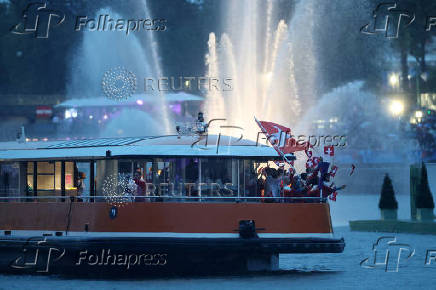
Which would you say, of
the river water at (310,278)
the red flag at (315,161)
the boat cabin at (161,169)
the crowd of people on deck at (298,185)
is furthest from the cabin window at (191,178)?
the river water at (310,278)

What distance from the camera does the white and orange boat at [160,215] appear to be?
22.1 meters

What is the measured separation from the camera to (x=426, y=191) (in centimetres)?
3447

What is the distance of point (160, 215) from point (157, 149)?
148 centimetres

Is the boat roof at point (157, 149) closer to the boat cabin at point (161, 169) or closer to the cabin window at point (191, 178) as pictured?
the boat cabin at point (161, 169)

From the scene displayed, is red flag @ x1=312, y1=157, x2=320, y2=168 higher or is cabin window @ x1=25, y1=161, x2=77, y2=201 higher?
red flag @ x1=312, y1=157, x2=320, y2=168

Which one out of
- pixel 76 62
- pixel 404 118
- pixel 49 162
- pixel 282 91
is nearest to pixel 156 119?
pixel 282 91

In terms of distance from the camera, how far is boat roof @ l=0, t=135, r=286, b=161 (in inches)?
895

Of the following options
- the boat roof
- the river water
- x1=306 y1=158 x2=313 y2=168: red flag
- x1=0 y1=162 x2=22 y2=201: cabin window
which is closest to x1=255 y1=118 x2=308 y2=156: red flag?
the boat roof

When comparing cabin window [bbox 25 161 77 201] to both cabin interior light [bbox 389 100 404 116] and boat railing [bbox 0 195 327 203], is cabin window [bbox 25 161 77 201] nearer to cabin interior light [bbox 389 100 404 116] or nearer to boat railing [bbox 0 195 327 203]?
boat railing [bbox 0 195 327 203]

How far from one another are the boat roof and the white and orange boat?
28 mm

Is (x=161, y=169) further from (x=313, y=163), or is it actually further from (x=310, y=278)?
(x=310, y=278)

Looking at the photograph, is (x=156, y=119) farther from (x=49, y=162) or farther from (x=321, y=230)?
(x=321, y=230)

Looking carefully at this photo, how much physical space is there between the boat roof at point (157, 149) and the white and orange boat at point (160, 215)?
3 cm

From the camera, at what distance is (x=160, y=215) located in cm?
2245
